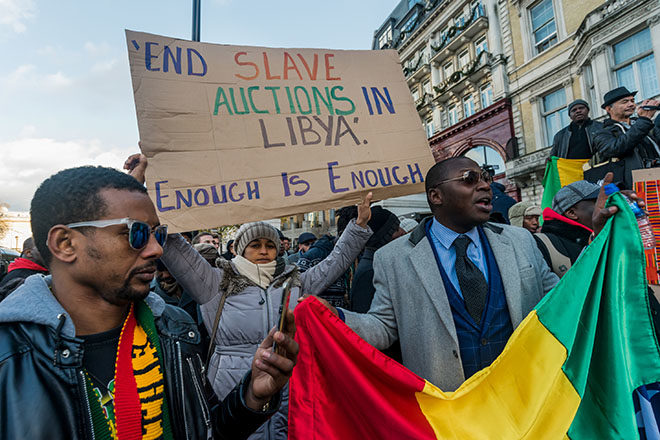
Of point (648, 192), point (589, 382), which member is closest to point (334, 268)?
point (589, 382)

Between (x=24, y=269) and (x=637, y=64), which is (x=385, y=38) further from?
(x=24, y=269)

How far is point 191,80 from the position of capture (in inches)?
91.5

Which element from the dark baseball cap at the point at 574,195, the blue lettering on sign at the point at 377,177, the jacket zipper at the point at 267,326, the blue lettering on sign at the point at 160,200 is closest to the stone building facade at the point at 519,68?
the dark baseball cap at the point at 574,195

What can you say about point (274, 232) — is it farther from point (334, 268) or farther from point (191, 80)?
point (191, 80)

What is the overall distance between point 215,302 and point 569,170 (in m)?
4.64

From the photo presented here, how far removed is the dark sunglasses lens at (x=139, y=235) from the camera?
4.45 ft

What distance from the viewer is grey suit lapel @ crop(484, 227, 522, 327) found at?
1.94 metres

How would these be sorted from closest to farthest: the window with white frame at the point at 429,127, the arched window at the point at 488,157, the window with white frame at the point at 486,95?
the arched window at the point at 488,157 < the window with white frame at the point at 486,95 < the window with white frame at the point at 429,127

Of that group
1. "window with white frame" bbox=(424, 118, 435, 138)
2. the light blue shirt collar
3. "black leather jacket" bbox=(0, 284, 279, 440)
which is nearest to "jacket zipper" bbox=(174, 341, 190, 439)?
"black leather jacket" bbox=(0, 284, 279, 440)

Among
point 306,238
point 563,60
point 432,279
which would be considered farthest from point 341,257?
point 563,60

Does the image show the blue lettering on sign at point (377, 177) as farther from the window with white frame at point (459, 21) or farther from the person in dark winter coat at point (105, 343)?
the window with white frame at point (459, 21)

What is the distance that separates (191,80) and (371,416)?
6.87ft

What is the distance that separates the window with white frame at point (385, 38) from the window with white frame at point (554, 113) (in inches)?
718

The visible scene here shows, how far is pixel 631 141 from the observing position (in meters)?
3.87
